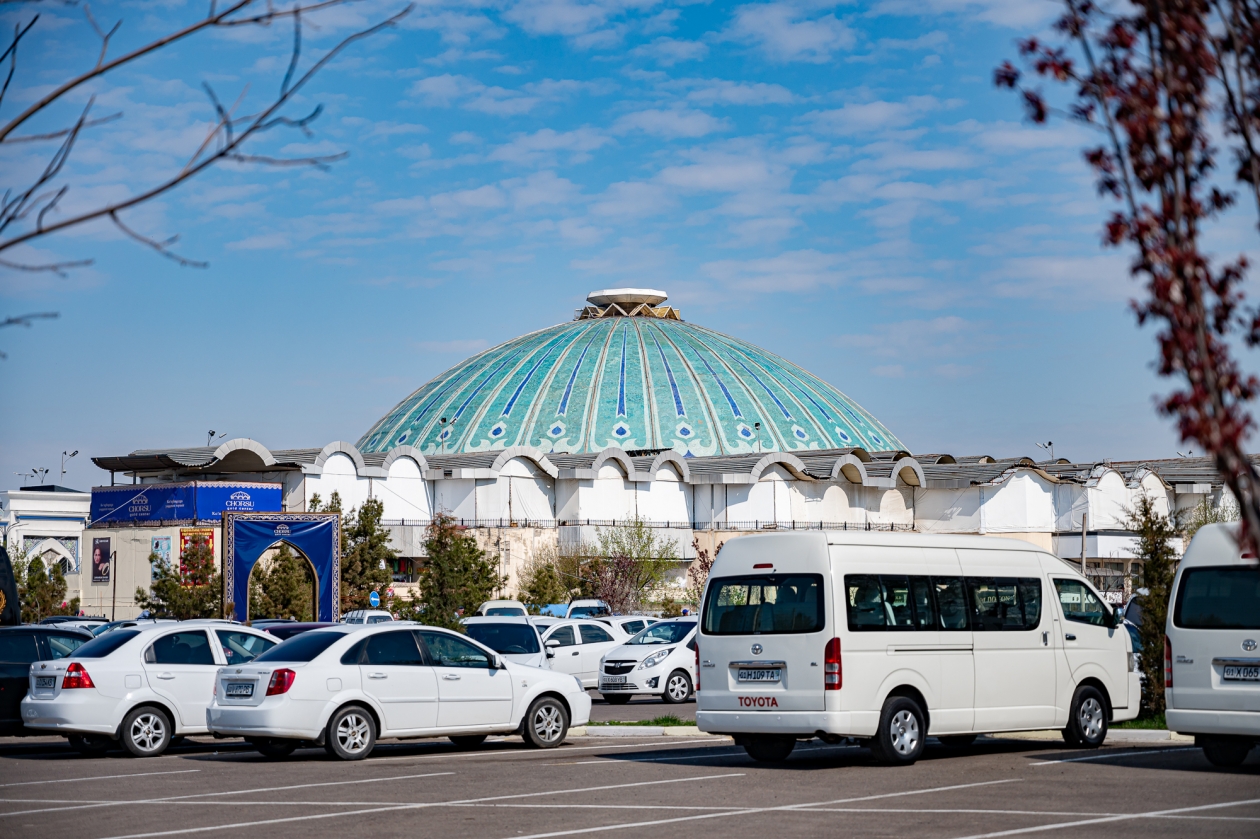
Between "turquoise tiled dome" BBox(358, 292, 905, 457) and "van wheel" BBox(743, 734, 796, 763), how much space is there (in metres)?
62.6

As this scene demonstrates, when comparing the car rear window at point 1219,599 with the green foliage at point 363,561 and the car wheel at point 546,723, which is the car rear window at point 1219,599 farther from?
the green foliage at point 363,561

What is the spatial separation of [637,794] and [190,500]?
3668 centimetres

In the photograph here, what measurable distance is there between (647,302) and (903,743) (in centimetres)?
8399

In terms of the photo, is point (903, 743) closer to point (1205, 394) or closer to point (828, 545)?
point (828, 545)

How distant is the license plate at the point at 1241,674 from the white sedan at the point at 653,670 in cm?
1395

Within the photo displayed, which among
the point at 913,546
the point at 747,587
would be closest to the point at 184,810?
the point at 747,587

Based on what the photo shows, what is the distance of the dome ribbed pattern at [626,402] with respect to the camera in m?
80.8

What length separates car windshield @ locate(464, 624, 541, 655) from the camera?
24.2 meters

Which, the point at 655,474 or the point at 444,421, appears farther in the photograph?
the point at 444,421

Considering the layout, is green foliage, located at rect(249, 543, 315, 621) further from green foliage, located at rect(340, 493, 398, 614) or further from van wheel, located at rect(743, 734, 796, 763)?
van wheel, located at rect(743, 734, 796, 763)

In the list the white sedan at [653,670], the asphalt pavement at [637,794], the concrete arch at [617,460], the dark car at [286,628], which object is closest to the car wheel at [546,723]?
the asphalt pavement at [637,794]

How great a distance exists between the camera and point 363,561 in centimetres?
4625

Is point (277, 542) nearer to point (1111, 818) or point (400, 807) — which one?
point (400, 807)

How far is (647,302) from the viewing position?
9819 centimetres
